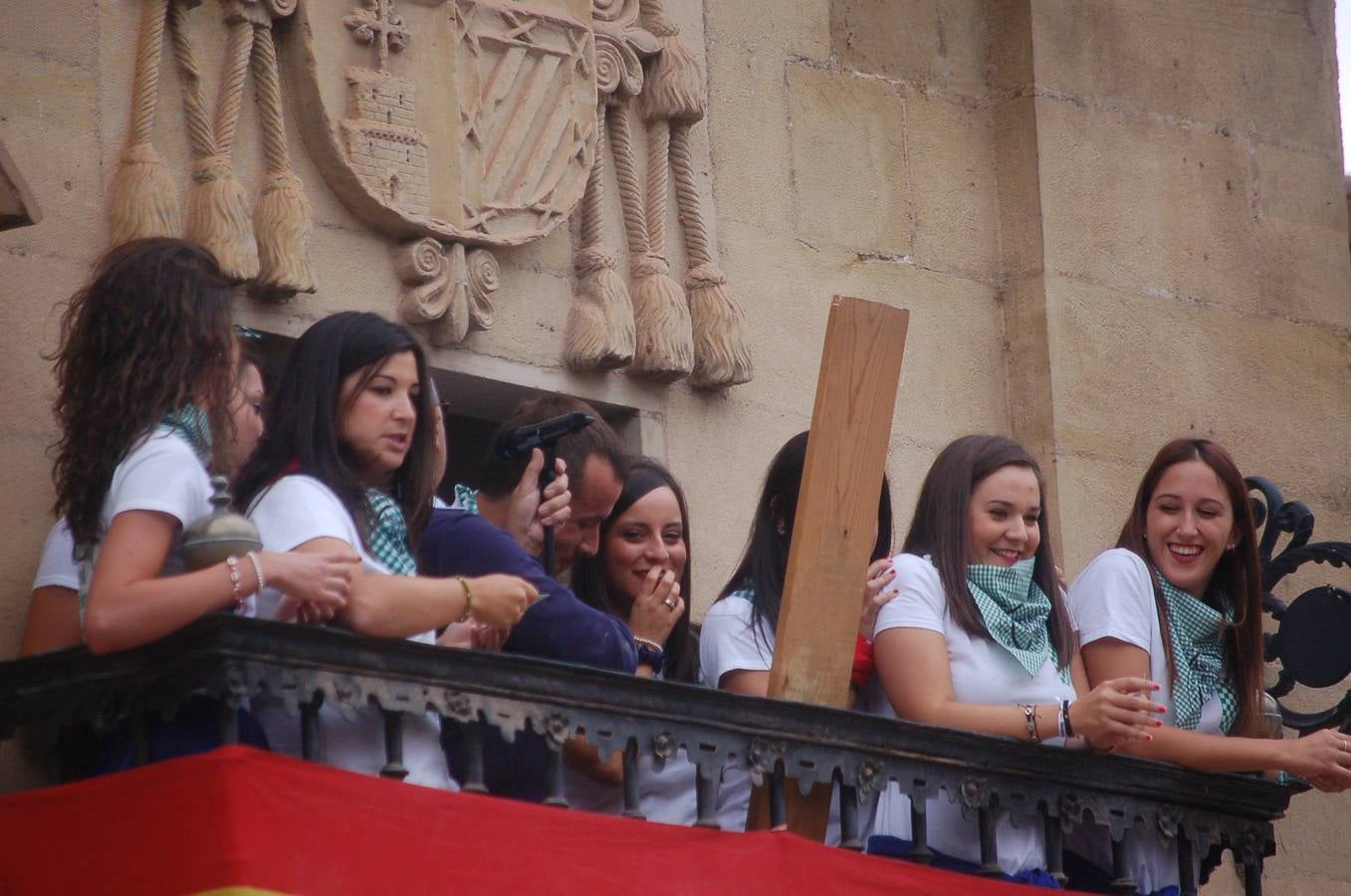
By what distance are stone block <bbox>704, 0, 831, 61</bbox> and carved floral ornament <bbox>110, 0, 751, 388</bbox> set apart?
0.83ft

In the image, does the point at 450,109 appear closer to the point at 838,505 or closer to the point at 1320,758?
the point at 838,505

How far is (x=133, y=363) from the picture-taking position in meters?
4.47

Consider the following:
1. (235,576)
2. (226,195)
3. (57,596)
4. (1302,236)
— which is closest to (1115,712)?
(235,576)

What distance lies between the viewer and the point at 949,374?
7285mm

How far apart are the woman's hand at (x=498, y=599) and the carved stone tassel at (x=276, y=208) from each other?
157 cm

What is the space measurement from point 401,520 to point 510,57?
80.3 inches

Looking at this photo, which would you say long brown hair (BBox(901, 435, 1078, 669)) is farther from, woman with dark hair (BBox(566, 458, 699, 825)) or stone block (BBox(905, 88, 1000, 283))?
stone block (BBox(905, 88, 1000, 283))

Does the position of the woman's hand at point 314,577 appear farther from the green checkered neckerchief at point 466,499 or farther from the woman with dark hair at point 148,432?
the green checkered neckerchief at point 466,499

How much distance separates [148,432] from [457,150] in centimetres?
191

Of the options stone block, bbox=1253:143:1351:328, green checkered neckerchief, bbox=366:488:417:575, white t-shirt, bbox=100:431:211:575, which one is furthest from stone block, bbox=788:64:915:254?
white t-shirt, bbox=100:431:211:575

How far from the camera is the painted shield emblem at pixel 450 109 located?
235 inches

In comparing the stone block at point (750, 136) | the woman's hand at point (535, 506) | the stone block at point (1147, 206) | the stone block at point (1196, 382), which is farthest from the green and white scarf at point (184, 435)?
the stone block at point (1147, 206)

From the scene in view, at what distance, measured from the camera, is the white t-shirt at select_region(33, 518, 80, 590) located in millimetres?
4863

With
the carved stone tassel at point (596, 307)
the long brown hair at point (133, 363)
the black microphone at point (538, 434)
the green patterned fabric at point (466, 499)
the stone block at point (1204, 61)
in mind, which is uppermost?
the stone block at point (1204, 61)
